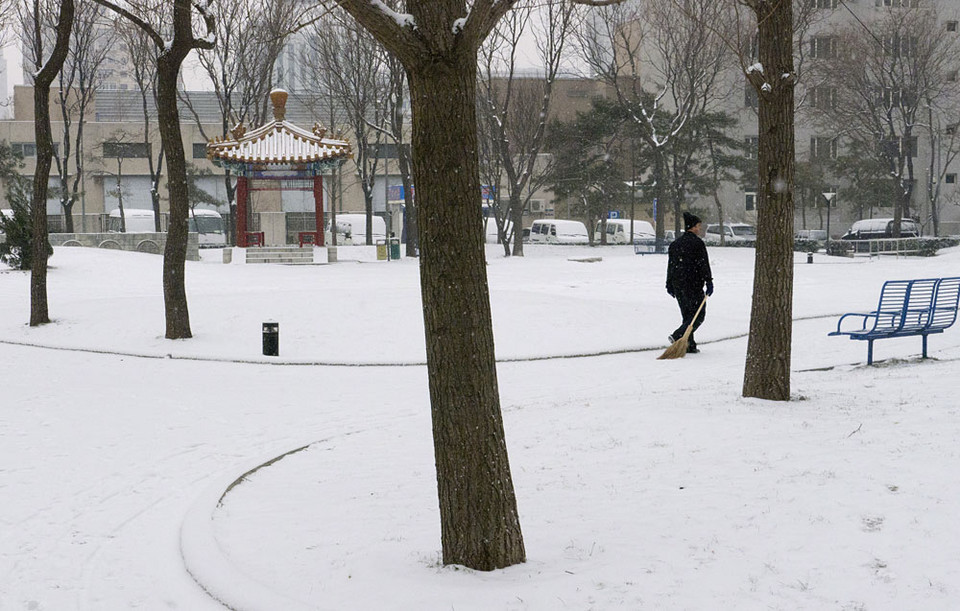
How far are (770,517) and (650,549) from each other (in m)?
0.76

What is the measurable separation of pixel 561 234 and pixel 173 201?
123 feet

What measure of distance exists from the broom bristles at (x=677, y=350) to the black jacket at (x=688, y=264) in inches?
25.4

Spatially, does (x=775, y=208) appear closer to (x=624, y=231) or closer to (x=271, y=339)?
(x=271, y=339)

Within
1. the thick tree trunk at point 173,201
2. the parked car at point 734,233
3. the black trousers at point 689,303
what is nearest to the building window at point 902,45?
the parked car at point 734,233

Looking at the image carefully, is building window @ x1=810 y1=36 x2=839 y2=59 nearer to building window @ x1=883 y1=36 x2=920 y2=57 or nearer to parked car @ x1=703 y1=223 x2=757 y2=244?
building window @ x1=883 y1=36 x2=920 y2=57

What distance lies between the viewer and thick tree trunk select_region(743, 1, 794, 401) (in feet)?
27.6

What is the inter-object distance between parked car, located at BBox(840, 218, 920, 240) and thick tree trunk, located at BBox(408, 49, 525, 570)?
44.6 m

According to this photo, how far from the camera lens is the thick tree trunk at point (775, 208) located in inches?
331

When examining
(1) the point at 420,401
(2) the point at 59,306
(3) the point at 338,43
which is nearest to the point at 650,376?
(1) the point at 420,401

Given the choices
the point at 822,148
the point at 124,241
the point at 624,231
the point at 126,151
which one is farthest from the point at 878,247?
the point at 126,151

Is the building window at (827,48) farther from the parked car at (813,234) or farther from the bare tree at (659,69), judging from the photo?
the parked car at (813,234)

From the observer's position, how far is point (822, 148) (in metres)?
56.6

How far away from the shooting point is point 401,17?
464 centimetres

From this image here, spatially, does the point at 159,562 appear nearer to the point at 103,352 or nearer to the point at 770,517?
the point at 770,517
